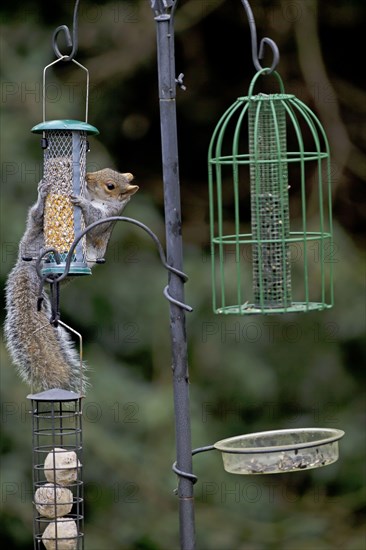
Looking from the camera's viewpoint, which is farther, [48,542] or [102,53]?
[102,53]

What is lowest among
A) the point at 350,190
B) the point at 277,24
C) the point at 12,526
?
the point at 12,526

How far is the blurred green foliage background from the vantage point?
3.48 metres

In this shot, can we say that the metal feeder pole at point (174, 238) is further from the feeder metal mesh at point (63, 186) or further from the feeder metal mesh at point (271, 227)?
the feeder metal mesh at point (63, 186)

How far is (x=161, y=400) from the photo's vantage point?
3.49 m

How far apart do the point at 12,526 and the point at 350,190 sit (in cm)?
174

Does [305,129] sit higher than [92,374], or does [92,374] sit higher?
[305,129]

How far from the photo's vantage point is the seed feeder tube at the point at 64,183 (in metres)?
2.31

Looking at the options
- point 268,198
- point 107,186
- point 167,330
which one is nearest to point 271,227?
point 268,198

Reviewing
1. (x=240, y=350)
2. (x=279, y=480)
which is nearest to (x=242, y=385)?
(x=240, y=350)

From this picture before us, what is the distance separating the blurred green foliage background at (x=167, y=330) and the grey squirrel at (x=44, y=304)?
894mm

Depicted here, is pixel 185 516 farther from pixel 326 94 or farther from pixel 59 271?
pixel 326 94

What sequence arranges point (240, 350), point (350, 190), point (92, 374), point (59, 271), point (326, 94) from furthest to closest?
1. point (350, 190)
2. point (326, 94)
3. point (240, 350)
4. point (92, 374)
5. point (59, 271)

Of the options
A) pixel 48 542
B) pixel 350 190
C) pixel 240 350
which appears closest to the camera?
pixel 48 542

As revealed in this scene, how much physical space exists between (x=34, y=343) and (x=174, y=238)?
1.94 feet
